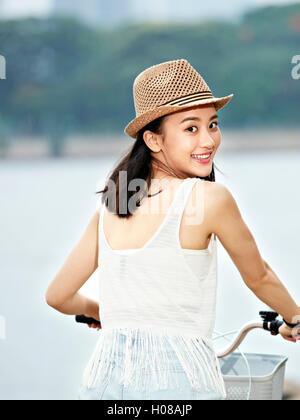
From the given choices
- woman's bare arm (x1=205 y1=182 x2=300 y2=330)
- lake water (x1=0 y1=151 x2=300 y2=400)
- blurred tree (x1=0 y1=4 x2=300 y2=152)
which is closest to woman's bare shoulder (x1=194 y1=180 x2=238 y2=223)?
woman's bare arm (x1=205 y1=182 x2=300 y2=330)

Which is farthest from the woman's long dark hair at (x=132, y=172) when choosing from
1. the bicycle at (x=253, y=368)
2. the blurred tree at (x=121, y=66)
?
the blurred tree at (x=121, y=66)

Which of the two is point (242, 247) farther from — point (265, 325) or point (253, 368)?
point (253, 368)

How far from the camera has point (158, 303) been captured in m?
1.35

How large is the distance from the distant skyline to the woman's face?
29.5 metres

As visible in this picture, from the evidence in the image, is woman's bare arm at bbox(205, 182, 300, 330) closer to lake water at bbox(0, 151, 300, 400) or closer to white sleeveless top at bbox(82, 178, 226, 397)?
white sleeveless top at bbox(82, 178, 226, 397)

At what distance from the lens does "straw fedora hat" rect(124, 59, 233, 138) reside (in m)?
1.44

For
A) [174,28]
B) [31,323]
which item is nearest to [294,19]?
[174,28]

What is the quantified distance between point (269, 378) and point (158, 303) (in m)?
0.56

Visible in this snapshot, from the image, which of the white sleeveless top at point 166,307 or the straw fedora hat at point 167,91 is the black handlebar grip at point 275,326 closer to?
the white sleeveless top at point 166,307

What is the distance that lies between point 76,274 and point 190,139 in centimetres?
36

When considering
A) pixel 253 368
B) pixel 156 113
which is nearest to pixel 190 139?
pixel 156 113

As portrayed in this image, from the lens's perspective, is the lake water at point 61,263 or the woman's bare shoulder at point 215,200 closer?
the woman's bare shoulder at point 215,200

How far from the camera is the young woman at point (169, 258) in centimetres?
134
